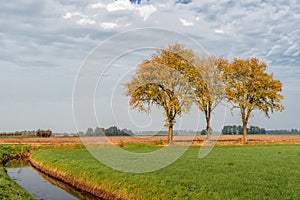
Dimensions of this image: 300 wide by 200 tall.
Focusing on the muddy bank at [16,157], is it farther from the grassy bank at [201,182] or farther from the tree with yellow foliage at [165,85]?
the grassy bank at [201,182]

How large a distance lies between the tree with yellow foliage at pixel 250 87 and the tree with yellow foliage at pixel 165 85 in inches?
654

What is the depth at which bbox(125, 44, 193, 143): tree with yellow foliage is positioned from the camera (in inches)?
1885

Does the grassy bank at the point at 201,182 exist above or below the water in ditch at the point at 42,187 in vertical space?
above

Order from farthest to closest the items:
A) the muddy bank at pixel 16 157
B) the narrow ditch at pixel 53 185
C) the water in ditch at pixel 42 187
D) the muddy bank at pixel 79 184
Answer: the muddy bank at pixel 16 157
the water in ditch at pixel 42 187
the narrow ditch at pixel 53 185
the muddy bank at pixel 79 184

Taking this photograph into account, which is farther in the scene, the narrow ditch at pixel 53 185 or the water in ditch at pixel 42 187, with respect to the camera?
the water in ditch at pixel 42 187

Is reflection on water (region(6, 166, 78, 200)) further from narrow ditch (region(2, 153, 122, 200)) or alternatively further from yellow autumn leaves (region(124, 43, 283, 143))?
yellow autumn leaves (region(124, 43, 283, 143))

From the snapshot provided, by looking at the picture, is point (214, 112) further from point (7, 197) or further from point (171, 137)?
point (7, 197)

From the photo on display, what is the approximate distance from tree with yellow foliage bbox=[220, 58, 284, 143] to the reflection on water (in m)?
42.1

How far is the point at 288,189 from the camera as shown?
17516 mm

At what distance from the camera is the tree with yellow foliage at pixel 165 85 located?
157ft

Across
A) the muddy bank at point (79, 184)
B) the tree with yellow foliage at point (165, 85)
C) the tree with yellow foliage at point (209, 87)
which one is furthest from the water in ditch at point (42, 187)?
the tree with yellow foliage at point (209, 87)

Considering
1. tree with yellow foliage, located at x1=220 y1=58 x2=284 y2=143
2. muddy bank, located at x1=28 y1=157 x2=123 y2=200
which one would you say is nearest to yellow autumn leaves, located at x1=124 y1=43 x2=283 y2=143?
tree with yellow foliage, located at x1=220 y1=58 x2=284 y2=143

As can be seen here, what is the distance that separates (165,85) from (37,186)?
26.0m

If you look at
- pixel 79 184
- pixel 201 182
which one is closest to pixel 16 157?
pixel 79 184
